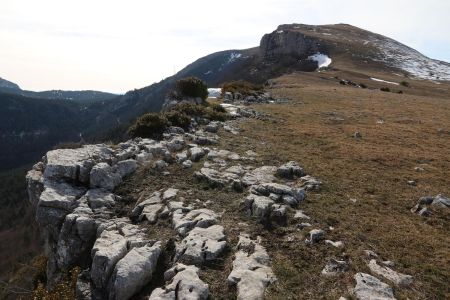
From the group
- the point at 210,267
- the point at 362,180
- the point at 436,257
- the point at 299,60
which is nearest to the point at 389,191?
the point at 362,180

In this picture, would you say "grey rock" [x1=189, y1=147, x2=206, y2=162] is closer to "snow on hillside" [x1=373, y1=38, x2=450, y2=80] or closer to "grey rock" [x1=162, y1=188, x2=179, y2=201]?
"grey rock" [x1=162, y1=188, x2=179, y2=201]

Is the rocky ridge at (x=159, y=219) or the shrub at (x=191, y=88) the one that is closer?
the rocky ridge at (x=159, y=219)

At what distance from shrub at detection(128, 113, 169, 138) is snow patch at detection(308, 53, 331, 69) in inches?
3472

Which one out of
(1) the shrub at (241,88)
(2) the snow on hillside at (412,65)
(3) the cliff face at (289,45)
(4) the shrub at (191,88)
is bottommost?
(2) the snow on hillside at (412,65)

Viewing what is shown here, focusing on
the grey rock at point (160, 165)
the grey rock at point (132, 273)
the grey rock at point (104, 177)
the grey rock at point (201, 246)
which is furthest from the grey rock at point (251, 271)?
the grey rock at point (104, 177)

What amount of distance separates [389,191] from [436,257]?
5.84 metres

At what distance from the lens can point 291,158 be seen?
902 inches

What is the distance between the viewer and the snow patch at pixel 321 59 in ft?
359

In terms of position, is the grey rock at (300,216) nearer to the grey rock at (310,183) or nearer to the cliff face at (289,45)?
the grey rock at (310,183)

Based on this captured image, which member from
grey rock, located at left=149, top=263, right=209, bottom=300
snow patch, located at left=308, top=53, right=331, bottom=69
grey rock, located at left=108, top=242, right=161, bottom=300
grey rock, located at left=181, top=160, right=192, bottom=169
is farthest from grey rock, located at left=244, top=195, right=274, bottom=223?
snow patch, located at left=308, top=53, right=331, bottom=69

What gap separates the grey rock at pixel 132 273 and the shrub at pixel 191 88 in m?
30.8

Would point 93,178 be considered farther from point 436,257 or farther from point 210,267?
point 436,257

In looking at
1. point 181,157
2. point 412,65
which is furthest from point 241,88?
point 412,65

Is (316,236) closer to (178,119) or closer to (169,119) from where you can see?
(178,119)
